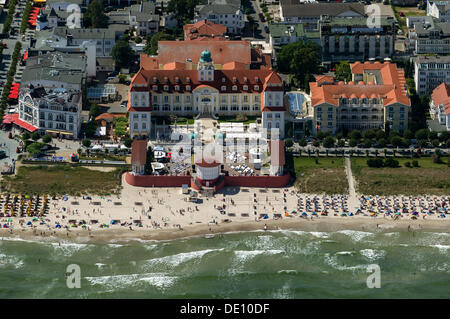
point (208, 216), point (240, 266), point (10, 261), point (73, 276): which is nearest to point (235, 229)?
point (208, 216)

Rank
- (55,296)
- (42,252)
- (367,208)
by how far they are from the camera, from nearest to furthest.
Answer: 1. (55,296)
2. (42,252)
3. (367,208)

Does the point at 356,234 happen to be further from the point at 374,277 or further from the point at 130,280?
the point at 130,280

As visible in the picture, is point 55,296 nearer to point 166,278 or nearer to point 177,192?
point 166,278

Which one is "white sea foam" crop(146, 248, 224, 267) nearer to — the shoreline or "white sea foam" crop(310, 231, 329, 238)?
the shoreline

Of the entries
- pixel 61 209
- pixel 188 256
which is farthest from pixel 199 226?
pixel 61 209

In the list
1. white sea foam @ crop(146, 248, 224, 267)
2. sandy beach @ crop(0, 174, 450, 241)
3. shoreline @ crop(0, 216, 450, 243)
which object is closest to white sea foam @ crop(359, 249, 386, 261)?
shoreline @ crop(0, 216, 450, 243)
